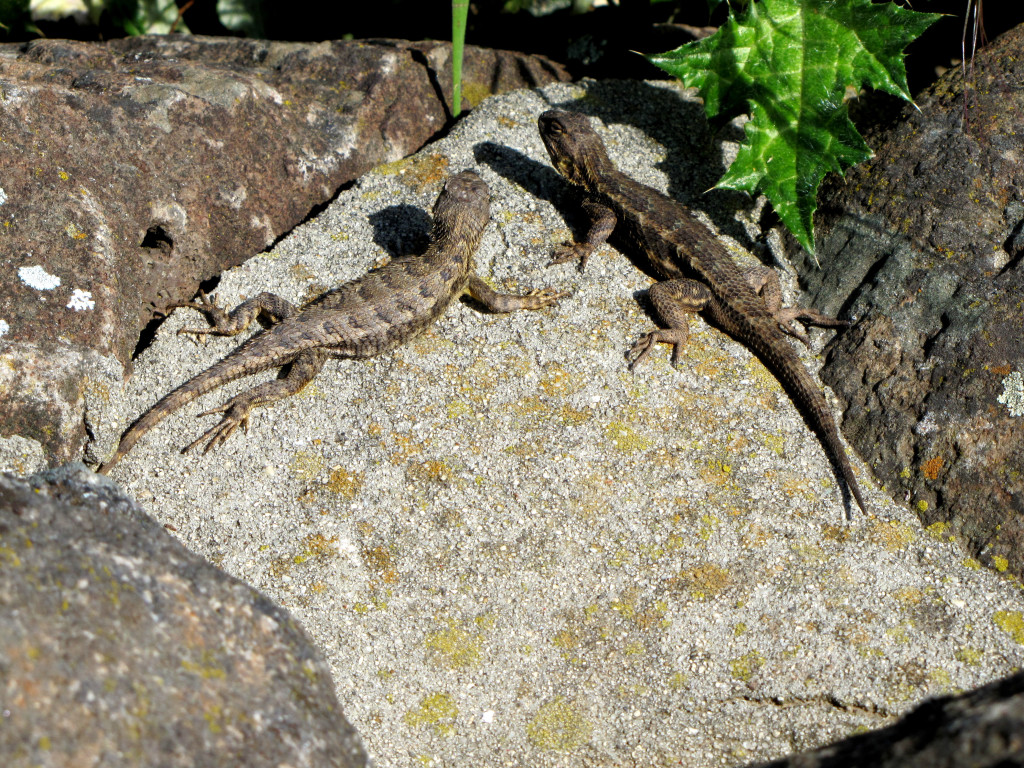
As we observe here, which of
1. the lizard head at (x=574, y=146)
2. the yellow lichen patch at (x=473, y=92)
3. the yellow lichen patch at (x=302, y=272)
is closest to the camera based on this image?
the yellow lichen patch at (x=302, y=272)

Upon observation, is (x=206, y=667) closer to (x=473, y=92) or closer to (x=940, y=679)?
(x=940, y=679)

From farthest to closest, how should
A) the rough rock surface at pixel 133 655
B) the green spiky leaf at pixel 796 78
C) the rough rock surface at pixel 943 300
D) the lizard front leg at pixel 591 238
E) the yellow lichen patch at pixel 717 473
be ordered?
the lizard front leg at pixel 591 238 < the green spiky leaf at pixel 796 78 < the yellow lichen patch at pixel 717 473 < the rough rock surface at pixel 943 300 < the rough rock surface at pixel 133 655

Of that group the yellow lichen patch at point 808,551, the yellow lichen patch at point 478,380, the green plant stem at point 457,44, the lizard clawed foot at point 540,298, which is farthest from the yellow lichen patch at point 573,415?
the green plant stem at point 457,44

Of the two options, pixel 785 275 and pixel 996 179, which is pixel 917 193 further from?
pixel 785 275

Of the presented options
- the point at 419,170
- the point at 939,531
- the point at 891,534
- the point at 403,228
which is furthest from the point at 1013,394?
the point at 419,170

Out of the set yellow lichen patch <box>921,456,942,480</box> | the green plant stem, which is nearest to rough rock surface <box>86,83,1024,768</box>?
yellow lichen patch <box>921,456,942,480</box>

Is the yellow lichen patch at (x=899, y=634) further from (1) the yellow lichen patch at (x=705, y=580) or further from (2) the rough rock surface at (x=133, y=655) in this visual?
(2) the rough rock surface at (x=133, y=655)

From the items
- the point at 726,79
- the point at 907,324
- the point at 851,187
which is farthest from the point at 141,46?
the point at 907,324
